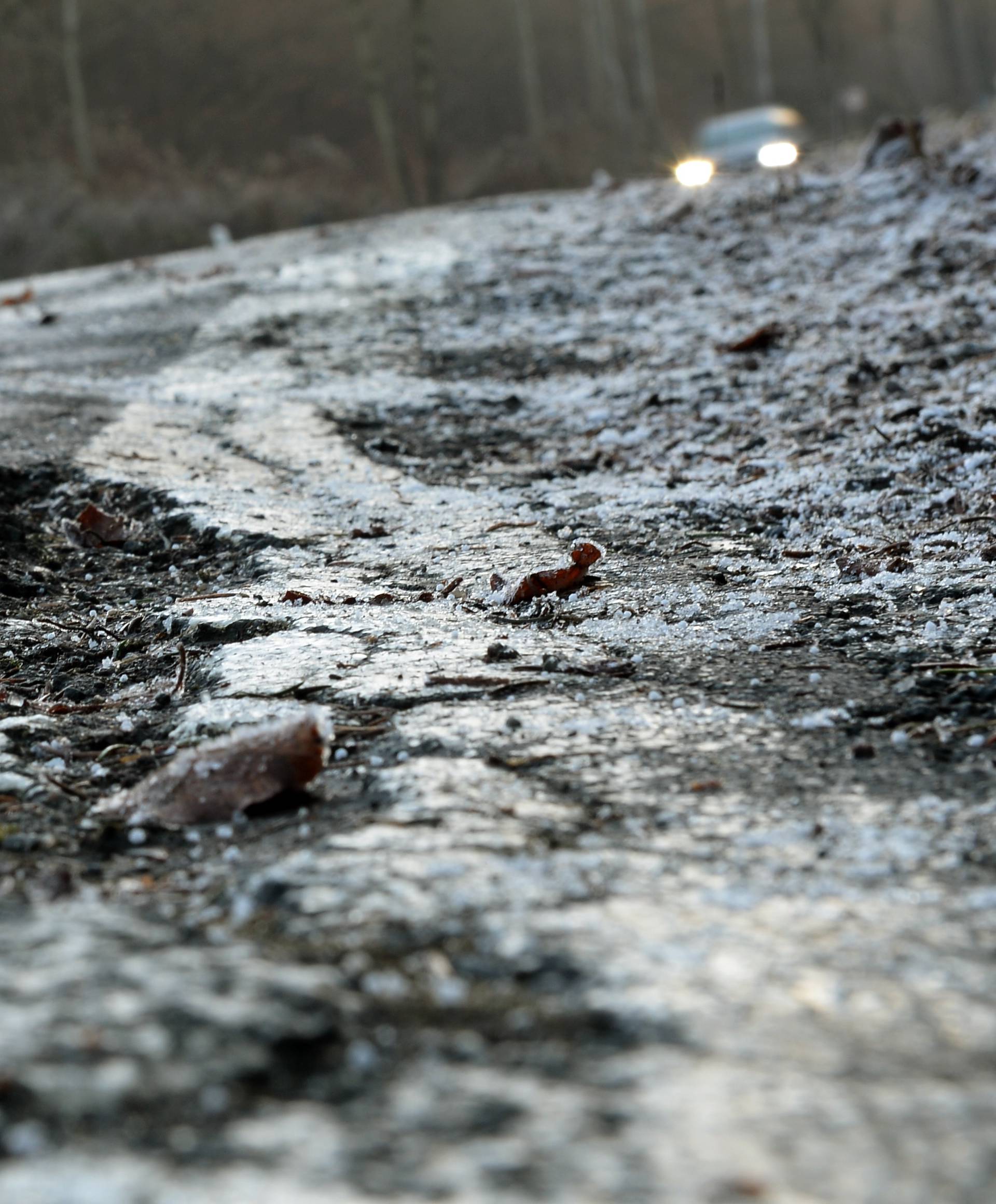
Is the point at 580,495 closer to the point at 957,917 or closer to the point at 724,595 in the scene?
the point at 724,595

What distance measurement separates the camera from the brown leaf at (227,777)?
144cm

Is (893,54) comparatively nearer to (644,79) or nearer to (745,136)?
(644,79)

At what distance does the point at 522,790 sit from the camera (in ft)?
4.75

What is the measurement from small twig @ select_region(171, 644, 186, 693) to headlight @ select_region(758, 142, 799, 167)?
7542 millimetres

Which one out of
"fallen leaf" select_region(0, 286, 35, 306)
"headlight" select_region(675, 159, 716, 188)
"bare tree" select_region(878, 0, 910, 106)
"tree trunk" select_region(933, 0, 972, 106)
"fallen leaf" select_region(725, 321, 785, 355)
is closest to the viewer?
"fallen leaf" select_region(725, 321, 785, 355)

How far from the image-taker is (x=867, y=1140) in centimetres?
83

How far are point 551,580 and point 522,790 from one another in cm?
97

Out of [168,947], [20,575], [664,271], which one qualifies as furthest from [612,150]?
[168,947]

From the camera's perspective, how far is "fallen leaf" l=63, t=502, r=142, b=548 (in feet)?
9.14

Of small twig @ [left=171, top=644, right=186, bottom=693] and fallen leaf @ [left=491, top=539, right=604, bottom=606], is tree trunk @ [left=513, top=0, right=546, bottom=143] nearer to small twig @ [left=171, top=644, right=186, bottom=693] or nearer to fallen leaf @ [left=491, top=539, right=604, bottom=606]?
fallen leaf @ [left=491, top=539, right=604, bottom=606]

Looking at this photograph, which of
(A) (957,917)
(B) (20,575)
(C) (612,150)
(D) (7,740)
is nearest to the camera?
(A) (957,917)

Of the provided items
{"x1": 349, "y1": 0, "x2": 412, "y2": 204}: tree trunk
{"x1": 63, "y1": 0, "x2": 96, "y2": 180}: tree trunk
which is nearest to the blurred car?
{"x1": 349, "y1": 0, "x2": 412, "y2": 204}: tree trunk

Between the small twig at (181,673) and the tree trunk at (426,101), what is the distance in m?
12.4

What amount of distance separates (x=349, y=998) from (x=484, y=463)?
2667 mm
